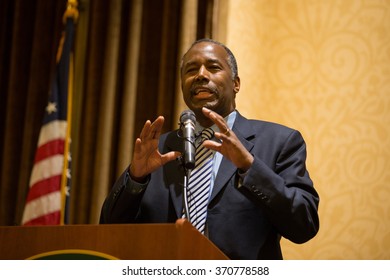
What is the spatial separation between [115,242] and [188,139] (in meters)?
0.42

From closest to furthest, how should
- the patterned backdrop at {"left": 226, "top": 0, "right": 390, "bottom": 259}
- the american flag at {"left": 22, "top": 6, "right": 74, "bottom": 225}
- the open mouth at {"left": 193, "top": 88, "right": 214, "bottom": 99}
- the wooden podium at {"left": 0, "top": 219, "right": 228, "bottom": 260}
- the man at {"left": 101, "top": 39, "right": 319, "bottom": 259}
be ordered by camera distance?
the wooden podium at {"left": 0, "top": 219, "right": 228, "bottom": 260}
the man at {"left": 101, "top": 39, "right": 319, "bottom": 259}
the open mouth at {"left": 193, "top": 88, "right": 214, "bottom": 99}
the patterned backdrop at {"left": 226, "top": 0, "right": 390, "bottom": 259}
the american flag at {"left": 22, "top": 6, "right": 74, "bottom": 225}

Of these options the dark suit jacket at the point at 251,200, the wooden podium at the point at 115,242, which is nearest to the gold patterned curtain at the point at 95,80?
the dark suit jacket at the point at 251,200

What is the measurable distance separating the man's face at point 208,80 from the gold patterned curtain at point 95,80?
95 centimetres

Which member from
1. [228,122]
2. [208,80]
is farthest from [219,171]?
[208,80]

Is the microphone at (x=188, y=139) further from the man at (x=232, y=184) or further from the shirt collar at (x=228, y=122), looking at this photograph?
the shirt collar at (x=228, y=122)

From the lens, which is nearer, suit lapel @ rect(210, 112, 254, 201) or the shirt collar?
suit lapel @ rect(210, 112, 254, 201)

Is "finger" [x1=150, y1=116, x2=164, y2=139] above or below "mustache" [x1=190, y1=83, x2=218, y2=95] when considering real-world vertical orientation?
below

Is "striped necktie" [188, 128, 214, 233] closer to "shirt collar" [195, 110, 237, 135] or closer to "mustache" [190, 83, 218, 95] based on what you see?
"shirt collar" [195, 110, 237, 135]

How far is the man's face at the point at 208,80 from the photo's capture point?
2344 millimetres

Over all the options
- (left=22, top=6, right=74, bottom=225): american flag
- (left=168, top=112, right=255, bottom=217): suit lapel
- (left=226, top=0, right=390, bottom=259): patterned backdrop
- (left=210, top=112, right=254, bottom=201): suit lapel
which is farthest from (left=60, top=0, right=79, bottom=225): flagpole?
(left=210, top=112, right=254, bottom=201): suit lapel

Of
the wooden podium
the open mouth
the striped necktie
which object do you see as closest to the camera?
the wooden podium

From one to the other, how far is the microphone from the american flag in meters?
1.76

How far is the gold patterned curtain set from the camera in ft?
11.5
